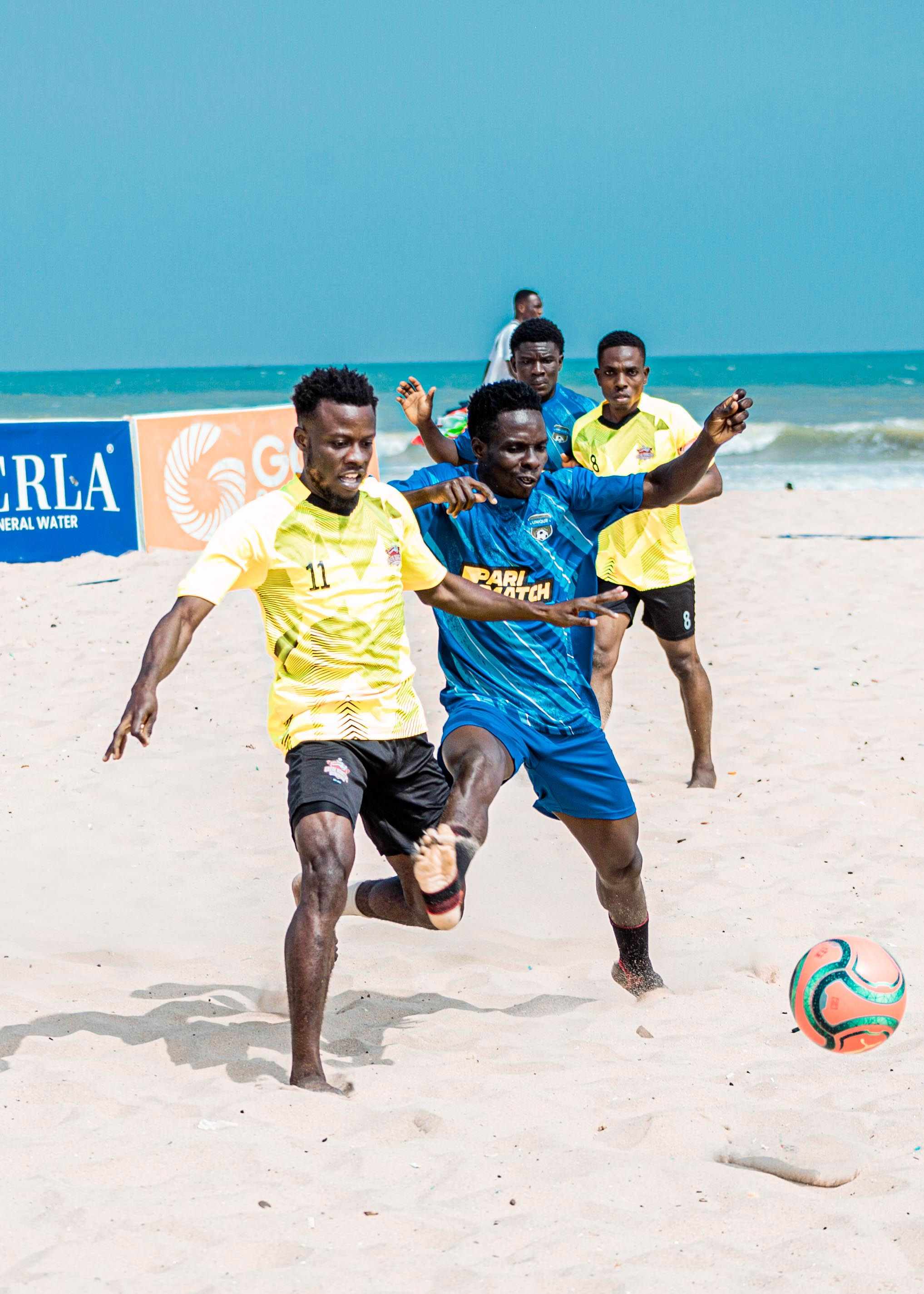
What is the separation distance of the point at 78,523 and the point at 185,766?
557 centimetres

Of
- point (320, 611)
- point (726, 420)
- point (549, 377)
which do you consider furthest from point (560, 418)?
point (320, 611)

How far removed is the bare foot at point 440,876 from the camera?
345 cm

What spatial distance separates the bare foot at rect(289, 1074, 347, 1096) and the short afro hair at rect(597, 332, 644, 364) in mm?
3891

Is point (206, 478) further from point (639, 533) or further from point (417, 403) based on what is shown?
point (417, 403)

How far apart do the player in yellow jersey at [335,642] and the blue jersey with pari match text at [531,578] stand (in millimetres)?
226

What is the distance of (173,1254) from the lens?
278 centimetres

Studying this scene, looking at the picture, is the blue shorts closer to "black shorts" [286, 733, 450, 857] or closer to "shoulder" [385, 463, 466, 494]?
"black shorts" [286, 733, 450, 857]

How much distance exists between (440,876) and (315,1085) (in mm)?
668

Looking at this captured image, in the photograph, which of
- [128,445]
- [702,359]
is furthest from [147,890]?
[702,359]

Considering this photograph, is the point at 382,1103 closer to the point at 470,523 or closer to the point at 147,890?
the point at 470,523

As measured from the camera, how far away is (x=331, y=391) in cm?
384

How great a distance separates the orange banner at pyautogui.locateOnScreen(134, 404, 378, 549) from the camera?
474 inches

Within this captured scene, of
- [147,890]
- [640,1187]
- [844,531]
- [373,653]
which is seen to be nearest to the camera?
[640,1187]

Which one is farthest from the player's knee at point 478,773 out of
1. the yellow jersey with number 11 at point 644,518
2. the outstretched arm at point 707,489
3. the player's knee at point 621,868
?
the yellow jersey with number 11 at point 644,518
